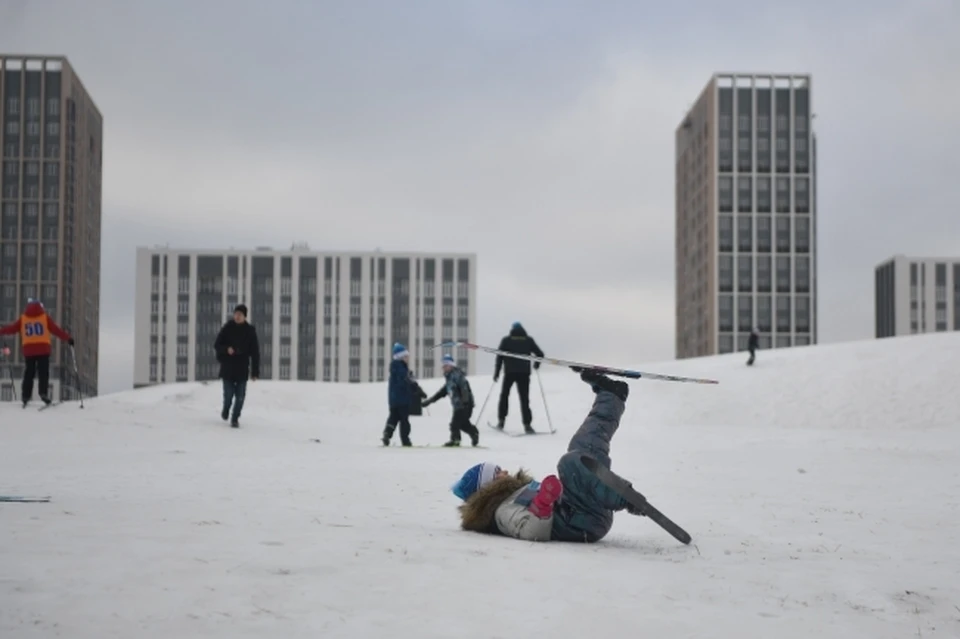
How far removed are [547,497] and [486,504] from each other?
526 mm

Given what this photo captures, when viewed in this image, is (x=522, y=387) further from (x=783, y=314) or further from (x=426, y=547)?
(x=783, y=314)

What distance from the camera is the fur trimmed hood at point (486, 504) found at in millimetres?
8422

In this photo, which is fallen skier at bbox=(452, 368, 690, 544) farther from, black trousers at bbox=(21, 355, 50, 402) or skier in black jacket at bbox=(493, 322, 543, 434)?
black trousers at bbox=(21, 355, 50, 402)

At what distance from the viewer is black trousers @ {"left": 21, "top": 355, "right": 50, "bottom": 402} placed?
21.3 meters

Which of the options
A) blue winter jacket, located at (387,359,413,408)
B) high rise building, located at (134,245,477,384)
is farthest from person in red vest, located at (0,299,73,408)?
high rise building, located at (134,245,477,384)

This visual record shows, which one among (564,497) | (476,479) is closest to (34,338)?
(476,479)

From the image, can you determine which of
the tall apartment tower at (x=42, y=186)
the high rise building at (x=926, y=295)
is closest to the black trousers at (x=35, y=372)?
the tall apartment tower at (x=42, y=186)

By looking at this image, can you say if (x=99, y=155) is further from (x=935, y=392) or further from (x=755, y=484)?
(x=755, y=484)

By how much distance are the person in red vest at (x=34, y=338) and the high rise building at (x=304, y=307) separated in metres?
141

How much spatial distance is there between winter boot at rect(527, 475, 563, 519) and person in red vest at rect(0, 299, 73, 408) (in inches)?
591

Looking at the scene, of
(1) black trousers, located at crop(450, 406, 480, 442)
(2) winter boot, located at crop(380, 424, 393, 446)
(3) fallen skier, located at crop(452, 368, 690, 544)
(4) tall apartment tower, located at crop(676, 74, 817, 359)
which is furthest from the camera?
(4) tall apartment tower, located at crop(676, 74, 817, 359)

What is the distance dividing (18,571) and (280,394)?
104ft

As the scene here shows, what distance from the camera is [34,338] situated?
2128 centimetres

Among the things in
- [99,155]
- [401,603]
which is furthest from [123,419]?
[99,155]
